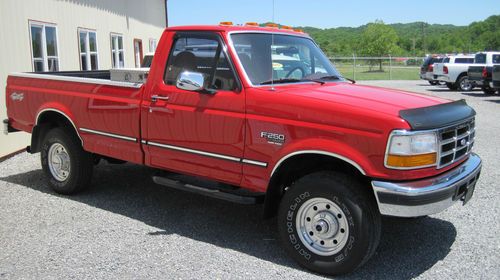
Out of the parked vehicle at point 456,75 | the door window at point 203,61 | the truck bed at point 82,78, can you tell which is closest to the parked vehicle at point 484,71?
the parked vehicle at point 456,75

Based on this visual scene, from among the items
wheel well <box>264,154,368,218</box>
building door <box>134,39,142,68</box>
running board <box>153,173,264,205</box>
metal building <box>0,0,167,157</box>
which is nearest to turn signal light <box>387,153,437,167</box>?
wheel well <box>264,154,368,218</box>

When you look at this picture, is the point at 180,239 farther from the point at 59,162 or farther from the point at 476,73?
the point at 476,73

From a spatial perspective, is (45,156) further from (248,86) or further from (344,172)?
(344,172)

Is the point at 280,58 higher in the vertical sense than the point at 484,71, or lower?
higher

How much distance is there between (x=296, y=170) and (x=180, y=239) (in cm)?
140

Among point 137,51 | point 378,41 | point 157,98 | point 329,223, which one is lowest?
point 329,223

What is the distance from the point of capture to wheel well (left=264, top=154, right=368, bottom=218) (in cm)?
413

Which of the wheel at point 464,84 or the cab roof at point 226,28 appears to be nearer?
the cab roof at point 226,28

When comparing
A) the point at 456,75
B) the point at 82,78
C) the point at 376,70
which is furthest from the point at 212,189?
the point at 376,70

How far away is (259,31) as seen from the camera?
5.09 metres

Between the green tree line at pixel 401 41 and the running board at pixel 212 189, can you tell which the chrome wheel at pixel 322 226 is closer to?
the running board at pixel 212 189

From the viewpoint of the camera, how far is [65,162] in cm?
630

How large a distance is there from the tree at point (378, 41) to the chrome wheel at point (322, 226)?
70.9m

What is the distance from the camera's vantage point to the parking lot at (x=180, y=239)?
166 inches
